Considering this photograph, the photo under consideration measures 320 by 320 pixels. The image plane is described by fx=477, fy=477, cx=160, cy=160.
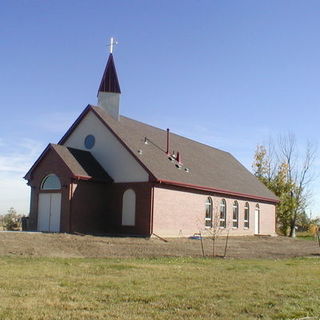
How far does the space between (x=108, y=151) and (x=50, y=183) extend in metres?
3.96

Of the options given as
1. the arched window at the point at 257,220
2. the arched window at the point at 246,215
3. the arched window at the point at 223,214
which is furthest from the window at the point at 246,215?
the arched window at the point at 223,214

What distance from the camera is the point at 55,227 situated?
27672 mm

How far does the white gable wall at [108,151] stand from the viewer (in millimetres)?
27844

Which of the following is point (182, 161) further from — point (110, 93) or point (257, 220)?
point (257, 220)

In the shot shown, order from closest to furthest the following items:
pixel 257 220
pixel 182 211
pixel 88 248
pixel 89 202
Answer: pixel 88 248 < pixel 89 202 < pixel 182 211 < pixel 257 220

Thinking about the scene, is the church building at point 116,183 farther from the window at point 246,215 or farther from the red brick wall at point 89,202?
the window at point 246,215

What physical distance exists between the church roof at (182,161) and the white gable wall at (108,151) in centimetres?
39

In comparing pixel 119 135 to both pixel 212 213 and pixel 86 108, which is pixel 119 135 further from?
pixel 212 213

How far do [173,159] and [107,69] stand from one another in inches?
298

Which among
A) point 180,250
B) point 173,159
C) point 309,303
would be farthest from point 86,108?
point 309,303

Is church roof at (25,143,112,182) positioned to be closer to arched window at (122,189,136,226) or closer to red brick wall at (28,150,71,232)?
red brick wall at (28,150,71,232)

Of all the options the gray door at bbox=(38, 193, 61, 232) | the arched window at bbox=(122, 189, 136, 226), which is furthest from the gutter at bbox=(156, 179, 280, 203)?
the gray door at bbox=(38, 193, 61, 232)

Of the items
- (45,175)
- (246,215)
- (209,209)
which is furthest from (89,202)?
(246,215)

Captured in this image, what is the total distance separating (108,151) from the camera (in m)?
29.2
